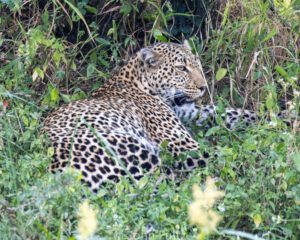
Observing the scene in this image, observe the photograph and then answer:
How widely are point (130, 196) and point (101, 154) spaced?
84 centimetres

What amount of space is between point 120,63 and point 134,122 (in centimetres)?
136

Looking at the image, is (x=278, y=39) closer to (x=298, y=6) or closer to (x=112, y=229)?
(x=298, y=6)

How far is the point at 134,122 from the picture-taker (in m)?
7.22

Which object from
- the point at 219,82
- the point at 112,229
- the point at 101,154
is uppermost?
the point at 112,229

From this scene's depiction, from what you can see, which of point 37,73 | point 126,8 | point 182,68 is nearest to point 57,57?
point 37,73

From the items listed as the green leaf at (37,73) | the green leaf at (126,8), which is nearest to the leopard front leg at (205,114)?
the green leaf at (126,8)

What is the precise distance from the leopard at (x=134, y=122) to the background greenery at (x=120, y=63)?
193 mm

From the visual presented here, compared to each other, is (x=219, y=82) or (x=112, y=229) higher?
(x=112, y=229)

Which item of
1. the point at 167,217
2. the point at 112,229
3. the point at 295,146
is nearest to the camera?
the point at 112,229

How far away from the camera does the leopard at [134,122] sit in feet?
20.4

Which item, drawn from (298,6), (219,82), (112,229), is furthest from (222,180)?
(298,6)

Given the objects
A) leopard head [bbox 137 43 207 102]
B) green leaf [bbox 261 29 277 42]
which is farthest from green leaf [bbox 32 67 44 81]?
green leaf [bbox 261 29 277 42]

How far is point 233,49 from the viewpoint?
8.19 m

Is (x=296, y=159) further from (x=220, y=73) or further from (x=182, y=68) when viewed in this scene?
(x=182, y=68)
